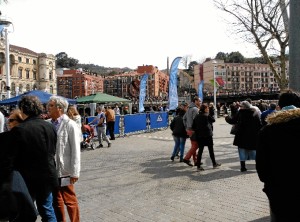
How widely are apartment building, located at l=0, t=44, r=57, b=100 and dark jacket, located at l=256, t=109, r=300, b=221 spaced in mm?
98015

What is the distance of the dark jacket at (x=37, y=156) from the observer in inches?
132

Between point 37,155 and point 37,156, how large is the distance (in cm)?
1

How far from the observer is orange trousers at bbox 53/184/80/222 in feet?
13.4

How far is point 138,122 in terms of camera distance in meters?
18.9

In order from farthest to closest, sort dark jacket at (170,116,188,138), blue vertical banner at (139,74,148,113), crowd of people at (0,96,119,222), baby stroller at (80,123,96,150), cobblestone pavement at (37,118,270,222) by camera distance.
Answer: blue vertical banner at (139,74,148,113) → baby stroller at (80,123,96,150) → dark jacket at (170,116,188,138) → cobblestone pavement at (37,118,270,222) → crowd of people at (0,96,119,222)

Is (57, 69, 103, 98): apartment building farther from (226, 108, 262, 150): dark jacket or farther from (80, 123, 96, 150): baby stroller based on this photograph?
(226, 108, 262, 150): dark jacket

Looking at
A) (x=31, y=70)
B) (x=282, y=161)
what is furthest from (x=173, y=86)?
(x=31, y=70)

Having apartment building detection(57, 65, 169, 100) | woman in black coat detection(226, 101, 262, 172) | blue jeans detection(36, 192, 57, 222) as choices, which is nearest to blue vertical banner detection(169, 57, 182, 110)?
woman in black coat detection(226, 101, 262, 172)

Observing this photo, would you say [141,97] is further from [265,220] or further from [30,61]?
[30,61]

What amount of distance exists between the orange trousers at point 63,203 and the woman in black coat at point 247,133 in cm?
496

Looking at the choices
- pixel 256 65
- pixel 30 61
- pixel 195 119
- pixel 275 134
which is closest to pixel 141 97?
pixel 195 119

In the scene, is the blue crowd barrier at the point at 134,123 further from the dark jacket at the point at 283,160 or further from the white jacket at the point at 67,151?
the dark jacket at the point at 283,160

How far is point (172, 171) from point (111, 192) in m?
2.32

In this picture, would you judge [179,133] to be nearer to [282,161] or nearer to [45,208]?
[45,208]
